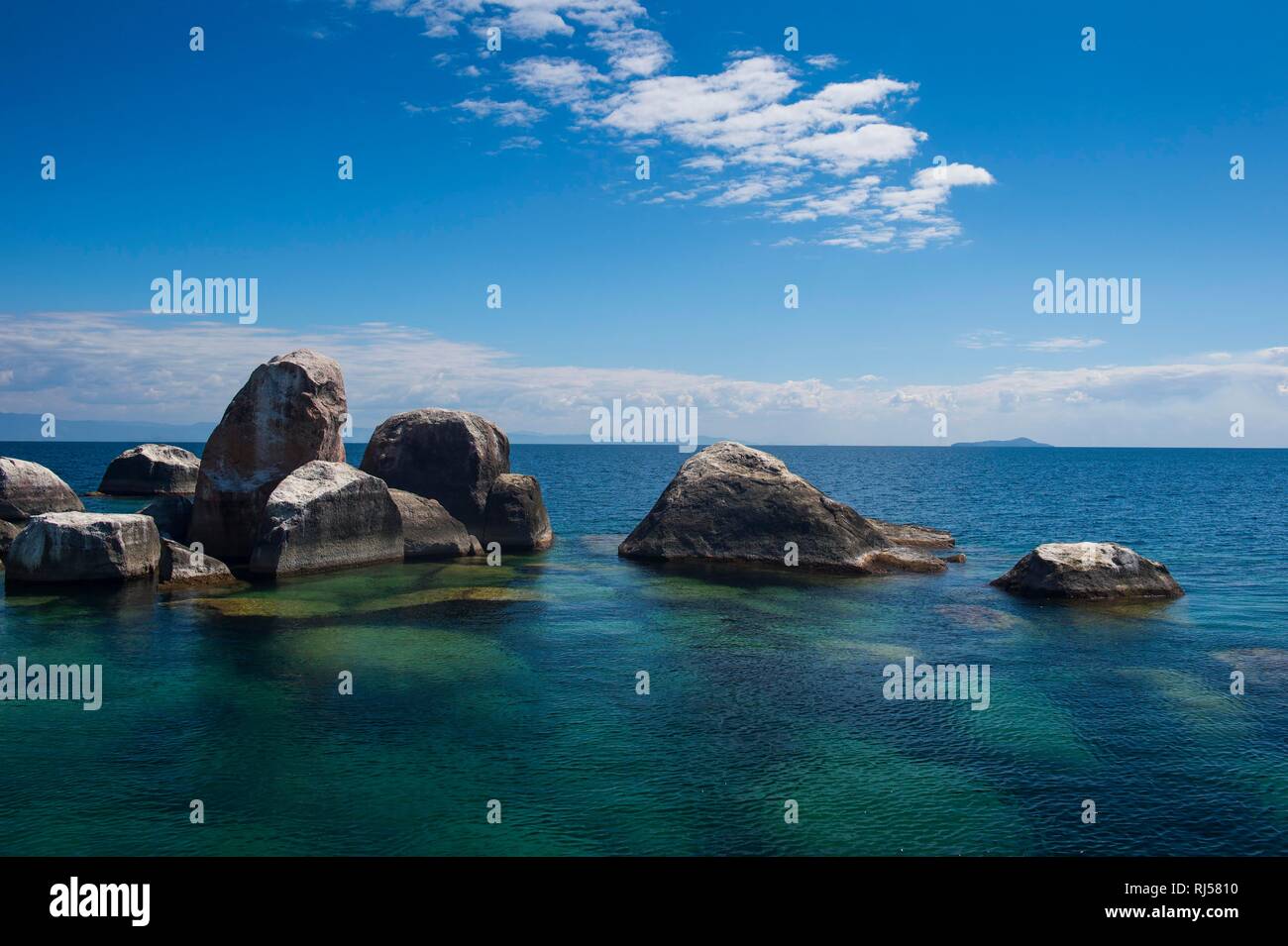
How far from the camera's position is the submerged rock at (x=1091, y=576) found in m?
26.0

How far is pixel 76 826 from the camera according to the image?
445 inches

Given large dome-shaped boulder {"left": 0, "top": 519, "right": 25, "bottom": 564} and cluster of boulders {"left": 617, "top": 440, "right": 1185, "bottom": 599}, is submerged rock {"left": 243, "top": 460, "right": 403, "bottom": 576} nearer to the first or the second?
large dome-shaped boulder {"left": 0, "top": 519, "right": 25, "bottom": 564}

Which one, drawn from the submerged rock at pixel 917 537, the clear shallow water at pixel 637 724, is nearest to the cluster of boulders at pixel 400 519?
the submerged rock at pixel 917 537

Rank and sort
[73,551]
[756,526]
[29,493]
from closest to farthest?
1. [73,551]
2. [756,526]
3. [29,493]

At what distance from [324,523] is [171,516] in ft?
26.8

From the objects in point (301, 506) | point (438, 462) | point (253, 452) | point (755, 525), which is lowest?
point (755, 525)

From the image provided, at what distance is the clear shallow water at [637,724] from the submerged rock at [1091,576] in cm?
102

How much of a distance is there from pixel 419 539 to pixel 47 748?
19758 millimetres

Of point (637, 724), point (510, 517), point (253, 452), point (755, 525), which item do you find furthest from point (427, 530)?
point (637, 724)

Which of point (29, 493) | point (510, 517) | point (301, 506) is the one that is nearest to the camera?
point (301, 506)

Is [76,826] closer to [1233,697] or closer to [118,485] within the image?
[1233,697]

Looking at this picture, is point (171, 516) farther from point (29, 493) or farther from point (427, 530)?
point (29, 493)

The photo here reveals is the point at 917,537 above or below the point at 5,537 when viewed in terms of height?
below

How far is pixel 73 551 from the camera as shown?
26.8 meters
